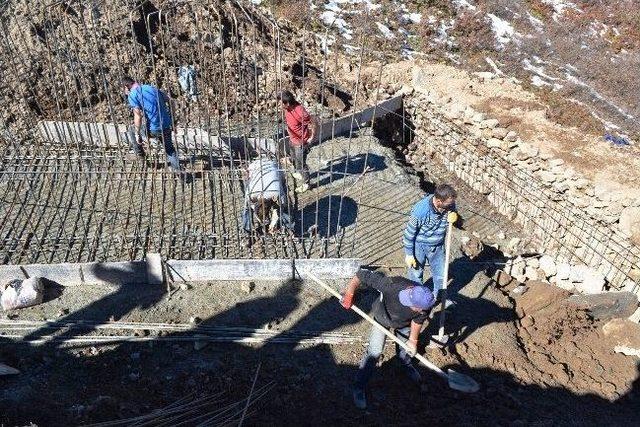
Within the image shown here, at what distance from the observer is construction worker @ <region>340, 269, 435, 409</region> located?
459 centimetres

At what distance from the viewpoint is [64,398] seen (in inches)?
191

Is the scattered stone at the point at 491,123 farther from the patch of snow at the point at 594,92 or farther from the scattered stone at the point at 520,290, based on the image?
the patch of snow at the point at 594,92

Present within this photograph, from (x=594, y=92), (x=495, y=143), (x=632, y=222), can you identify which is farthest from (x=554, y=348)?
(x=594, y=92)

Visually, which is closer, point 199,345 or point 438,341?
point 199,345

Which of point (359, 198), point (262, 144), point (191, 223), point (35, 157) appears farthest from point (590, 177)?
point (35, 157)

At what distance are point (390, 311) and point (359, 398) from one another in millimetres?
924

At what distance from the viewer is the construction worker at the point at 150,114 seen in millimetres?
7410

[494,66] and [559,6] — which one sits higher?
[559,6]

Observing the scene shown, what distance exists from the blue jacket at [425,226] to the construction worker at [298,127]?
8.31 feet

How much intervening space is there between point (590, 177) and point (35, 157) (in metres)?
8.27

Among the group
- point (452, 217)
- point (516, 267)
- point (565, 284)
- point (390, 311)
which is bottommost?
point (565, 284)

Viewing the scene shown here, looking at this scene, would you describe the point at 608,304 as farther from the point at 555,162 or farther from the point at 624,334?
the point at 555,162

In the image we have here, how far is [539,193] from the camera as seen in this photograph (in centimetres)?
859


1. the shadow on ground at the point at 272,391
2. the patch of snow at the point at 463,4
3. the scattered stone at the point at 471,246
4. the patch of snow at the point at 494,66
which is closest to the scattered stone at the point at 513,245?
the scattered stone at the point at 471,246
